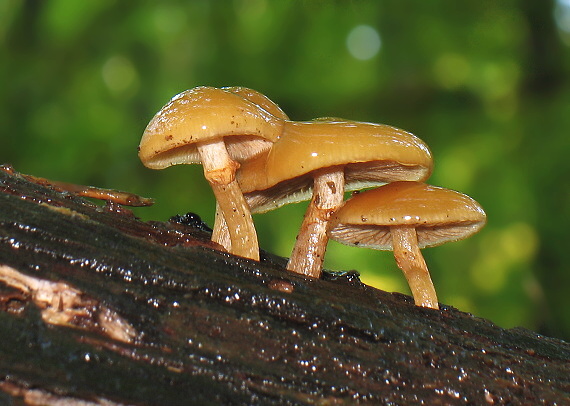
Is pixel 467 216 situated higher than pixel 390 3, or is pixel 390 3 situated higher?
pixel 390 3

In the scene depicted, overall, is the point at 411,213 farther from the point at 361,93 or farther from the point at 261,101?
the point at 361,93

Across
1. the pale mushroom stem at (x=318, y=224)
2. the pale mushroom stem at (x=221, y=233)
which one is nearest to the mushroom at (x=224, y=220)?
the pale mushroom stem at (x=221, y=233)

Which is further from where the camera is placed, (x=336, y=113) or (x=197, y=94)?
(x=336, y=113)

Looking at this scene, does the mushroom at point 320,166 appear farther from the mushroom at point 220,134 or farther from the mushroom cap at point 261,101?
the mushroom cap at point 261,101

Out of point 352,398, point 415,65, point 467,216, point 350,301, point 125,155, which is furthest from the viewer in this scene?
point 415,65

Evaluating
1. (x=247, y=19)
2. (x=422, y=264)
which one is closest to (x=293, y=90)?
(x=247, y=19)

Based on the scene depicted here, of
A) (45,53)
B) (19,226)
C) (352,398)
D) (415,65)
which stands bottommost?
(352,398)

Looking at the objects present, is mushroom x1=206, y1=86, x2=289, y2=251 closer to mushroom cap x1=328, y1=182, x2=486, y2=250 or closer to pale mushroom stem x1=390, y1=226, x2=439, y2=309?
mushroom cap x1=328, y1=182, x2=486, y2=250

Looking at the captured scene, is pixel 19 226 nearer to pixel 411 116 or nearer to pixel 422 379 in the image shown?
pixel 422 379
